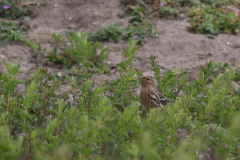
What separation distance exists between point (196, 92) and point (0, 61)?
15.8 feet

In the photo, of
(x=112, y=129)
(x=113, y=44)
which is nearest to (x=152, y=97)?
(x=112, y=129)

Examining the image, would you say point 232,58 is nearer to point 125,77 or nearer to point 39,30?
point 125,77

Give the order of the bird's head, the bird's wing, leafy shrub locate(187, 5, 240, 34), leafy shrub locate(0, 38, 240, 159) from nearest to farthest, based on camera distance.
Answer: leafy shrub locate(0, 38, 240, 159), the bird's wing, the bird's head, leafy shrub locate(187, 5, 240, 34)

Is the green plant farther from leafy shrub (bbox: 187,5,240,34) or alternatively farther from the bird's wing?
the bird's wing

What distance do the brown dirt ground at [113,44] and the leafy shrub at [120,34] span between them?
199 mm

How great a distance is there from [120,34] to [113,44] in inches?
15.4

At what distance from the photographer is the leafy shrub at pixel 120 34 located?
9.54 m

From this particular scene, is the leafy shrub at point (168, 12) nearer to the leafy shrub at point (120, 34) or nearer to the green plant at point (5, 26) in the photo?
the leafy shrub at point (120, 34)

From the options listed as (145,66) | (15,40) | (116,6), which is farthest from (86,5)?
(145,66)

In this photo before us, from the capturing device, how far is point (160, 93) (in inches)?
227

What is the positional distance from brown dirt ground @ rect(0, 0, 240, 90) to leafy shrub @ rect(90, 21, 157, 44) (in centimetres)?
20

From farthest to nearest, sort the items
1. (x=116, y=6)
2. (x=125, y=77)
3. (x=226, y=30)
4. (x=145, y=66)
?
(x=116, y=6)
(x=226, y=30)
(x=145, y=66)
(x=125, y=77)

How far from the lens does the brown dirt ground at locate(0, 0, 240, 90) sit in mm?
8430

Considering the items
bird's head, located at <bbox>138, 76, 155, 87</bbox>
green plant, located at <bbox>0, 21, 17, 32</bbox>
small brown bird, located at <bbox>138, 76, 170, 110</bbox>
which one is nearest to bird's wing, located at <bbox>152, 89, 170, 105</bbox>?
small brown bird, located at <bbox>138, 76, 170, 110</bbox>
